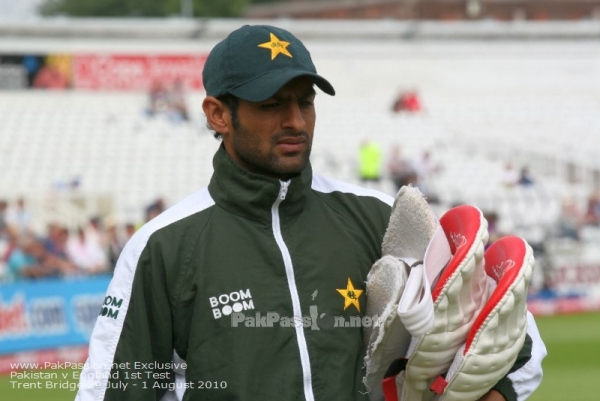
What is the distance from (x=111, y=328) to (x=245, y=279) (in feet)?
1.22

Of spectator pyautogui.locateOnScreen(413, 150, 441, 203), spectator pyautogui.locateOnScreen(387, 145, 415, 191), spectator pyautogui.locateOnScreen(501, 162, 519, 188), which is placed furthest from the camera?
spectator pyautogui.locateOnScreen(501, 162, 519, 188)

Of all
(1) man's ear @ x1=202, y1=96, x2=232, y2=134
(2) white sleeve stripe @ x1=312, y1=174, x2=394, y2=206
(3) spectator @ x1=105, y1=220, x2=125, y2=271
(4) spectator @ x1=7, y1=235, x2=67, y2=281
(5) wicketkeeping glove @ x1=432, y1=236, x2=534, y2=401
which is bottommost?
(3) spectator @ x1=105, y1=220, x2=125, y2=271

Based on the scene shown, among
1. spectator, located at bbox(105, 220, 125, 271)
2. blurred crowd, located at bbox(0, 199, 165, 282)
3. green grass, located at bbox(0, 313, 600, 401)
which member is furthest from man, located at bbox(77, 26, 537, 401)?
spectator, located at bbox(105, 220, 125, 271)

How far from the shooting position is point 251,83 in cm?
300

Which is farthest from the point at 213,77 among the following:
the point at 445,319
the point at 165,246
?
the point at 445,319

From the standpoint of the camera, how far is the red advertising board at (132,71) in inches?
1211

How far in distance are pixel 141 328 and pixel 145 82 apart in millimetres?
28640

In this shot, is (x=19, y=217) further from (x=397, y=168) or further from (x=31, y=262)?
(x=397, y=168)

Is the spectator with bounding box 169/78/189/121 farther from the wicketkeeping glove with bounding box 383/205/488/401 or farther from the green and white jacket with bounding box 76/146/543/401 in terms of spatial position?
the wicketkeeping glove with bounding box 383/205/488/401

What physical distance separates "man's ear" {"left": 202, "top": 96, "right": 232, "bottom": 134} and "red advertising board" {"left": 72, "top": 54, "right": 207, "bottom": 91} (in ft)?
91.2

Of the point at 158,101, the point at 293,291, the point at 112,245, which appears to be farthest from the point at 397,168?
the point at 293,291

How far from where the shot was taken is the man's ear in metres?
3.11

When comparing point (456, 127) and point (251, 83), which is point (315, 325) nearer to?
point (251, 83)

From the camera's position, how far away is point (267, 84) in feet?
9.74
